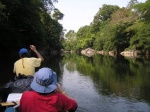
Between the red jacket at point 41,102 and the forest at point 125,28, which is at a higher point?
the forest at point 125,28

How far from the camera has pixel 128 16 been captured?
70750 millimetres

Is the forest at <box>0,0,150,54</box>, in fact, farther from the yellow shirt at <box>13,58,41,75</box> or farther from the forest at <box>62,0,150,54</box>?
the yellow shirt at <box>13,58,41,75</box>

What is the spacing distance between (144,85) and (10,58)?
20.7 m

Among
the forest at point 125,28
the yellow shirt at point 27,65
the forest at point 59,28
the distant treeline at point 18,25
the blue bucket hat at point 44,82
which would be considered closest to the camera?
the blue bucket hat at point 44,82

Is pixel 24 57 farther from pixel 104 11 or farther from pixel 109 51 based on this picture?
pixel 104 11

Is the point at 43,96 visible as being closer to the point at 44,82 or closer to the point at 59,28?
the point at 44,82

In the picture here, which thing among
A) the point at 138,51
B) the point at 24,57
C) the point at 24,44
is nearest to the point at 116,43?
the point at 138,51

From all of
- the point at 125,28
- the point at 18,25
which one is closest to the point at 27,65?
the point at 18,25

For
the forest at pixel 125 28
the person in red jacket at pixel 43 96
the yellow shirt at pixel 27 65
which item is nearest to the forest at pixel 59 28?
the forest at pixel 125 28

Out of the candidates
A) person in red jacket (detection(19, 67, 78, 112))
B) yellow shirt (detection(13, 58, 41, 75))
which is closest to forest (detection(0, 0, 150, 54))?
yellow shirt (detection(13, 58, 41, 75))

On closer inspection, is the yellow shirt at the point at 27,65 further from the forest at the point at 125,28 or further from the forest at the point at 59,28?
the forest at the point at 125,28

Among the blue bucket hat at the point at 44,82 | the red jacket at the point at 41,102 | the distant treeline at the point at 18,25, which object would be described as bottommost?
the red jacket at the point at 41,102

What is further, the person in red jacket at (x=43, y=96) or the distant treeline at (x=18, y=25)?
the distant treeline at (x=18, y=25)

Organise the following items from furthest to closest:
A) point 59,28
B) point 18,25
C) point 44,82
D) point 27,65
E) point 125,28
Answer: point 59,28 → point 125,28 → point 18,25 → point 27,65 → point 44,82
